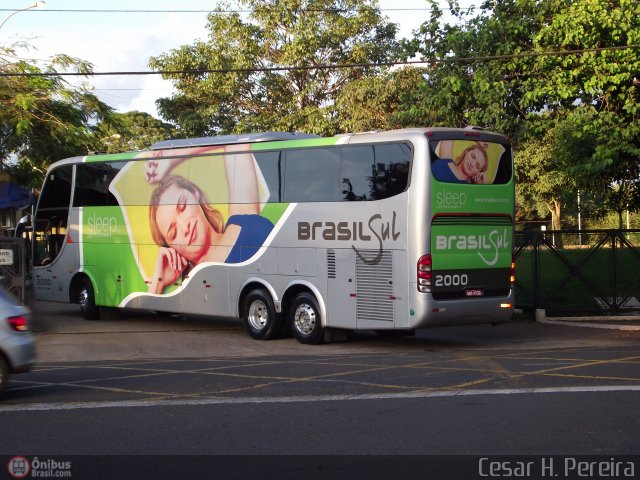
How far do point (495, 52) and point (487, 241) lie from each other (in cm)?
834

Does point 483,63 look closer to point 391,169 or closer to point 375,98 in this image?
point 391,169

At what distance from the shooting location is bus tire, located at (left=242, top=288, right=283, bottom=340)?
706 inches

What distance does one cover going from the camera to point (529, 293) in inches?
887

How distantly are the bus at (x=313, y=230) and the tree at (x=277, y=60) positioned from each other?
1841 cm

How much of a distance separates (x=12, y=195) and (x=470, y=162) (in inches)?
675

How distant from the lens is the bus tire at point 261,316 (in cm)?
1794

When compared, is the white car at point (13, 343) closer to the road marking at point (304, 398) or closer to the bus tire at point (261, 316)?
the road marking at point (304, 398)

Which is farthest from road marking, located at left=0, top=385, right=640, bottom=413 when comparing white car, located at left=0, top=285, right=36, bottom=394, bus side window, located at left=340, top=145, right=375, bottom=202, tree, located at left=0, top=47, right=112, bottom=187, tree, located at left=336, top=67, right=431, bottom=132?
tree, located at left=336, top=67, right=431, bottom=132

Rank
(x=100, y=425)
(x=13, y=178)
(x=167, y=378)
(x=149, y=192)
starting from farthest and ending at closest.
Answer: (x=13, y=178), (x=149, y=192), (x=167, y=378), (x=100, y=425)

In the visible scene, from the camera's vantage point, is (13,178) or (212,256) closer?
(212,256)

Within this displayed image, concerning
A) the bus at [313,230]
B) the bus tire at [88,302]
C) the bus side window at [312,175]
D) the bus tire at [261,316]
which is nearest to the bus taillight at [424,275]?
the bus at [313,230]
